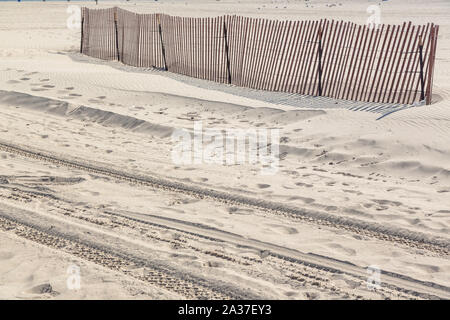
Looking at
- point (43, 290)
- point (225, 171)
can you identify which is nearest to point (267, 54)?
point (225, 171)

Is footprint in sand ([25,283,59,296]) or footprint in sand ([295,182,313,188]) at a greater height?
footprint in sand ([25,283,59,296])

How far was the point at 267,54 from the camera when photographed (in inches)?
700

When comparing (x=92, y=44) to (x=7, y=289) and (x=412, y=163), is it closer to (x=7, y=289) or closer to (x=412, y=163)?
(x=412, y=163)

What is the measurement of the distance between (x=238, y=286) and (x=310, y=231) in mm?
1696

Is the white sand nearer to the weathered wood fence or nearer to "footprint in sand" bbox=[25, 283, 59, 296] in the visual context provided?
"footprint in sand" bbox=[25, 283, 59, 296]

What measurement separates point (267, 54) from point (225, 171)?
822cm

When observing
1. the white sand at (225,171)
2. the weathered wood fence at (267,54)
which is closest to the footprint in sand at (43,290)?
the white sand at (225,171)

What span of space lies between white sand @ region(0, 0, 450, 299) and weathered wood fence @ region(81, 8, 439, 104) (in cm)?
87

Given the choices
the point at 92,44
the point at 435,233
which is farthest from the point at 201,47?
the point at 435,233

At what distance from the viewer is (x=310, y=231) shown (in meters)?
7.64

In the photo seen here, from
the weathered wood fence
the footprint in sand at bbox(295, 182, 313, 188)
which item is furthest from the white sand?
the weathered wood fence

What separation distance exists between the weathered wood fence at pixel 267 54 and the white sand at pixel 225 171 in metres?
0.87

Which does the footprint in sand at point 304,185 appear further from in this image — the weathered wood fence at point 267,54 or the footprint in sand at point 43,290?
the weathered wood fence at point 267,54

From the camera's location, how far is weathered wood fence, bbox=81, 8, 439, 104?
49.6 ft
